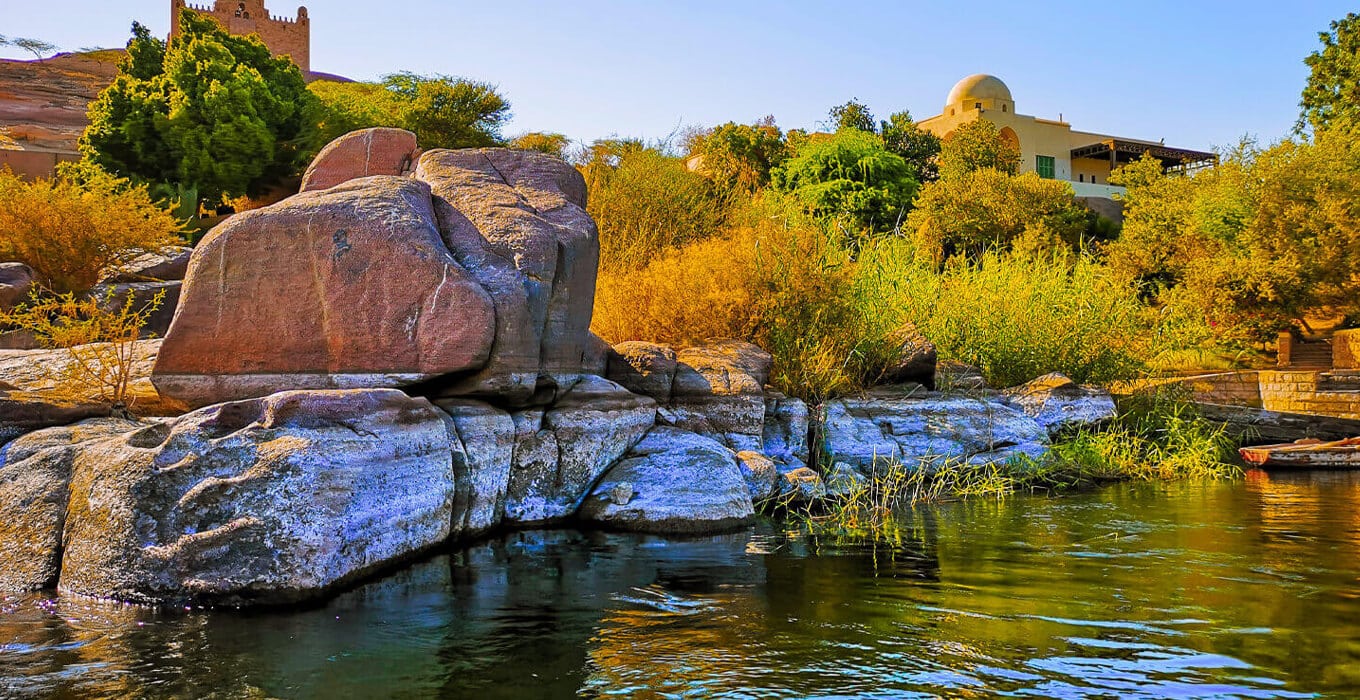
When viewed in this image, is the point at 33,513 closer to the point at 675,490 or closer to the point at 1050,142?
the point at 675,490

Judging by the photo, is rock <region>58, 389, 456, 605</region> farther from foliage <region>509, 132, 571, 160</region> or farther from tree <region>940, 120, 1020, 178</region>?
tree <region>940, 120, 1020, 178</region>

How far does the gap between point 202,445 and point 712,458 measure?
12.7 feet

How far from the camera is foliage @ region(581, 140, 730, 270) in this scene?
12523 millimetres

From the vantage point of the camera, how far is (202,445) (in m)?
5.45

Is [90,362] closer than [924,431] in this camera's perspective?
Yes

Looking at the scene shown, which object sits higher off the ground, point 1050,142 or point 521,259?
point 1050,142

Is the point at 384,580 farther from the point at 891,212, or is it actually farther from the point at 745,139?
the point at 745,139

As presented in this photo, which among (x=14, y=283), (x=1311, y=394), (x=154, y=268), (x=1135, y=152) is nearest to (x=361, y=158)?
(x=14, y=283)

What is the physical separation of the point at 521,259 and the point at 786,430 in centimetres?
334

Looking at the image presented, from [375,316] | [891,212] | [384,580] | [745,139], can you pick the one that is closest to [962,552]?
[384,580]

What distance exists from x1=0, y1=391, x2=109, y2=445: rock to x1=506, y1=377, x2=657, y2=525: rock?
2865 millimetres

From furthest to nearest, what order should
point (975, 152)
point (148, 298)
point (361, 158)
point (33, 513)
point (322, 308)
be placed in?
point (975, 152)
point (148, 298)
point (361, 158)
point (322, 308)
point (33, 513)

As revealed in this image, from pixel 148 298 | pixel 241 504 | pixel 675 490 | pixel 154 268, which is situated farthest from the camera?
pixel 154 268

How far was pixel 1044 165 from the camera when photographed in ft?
143
